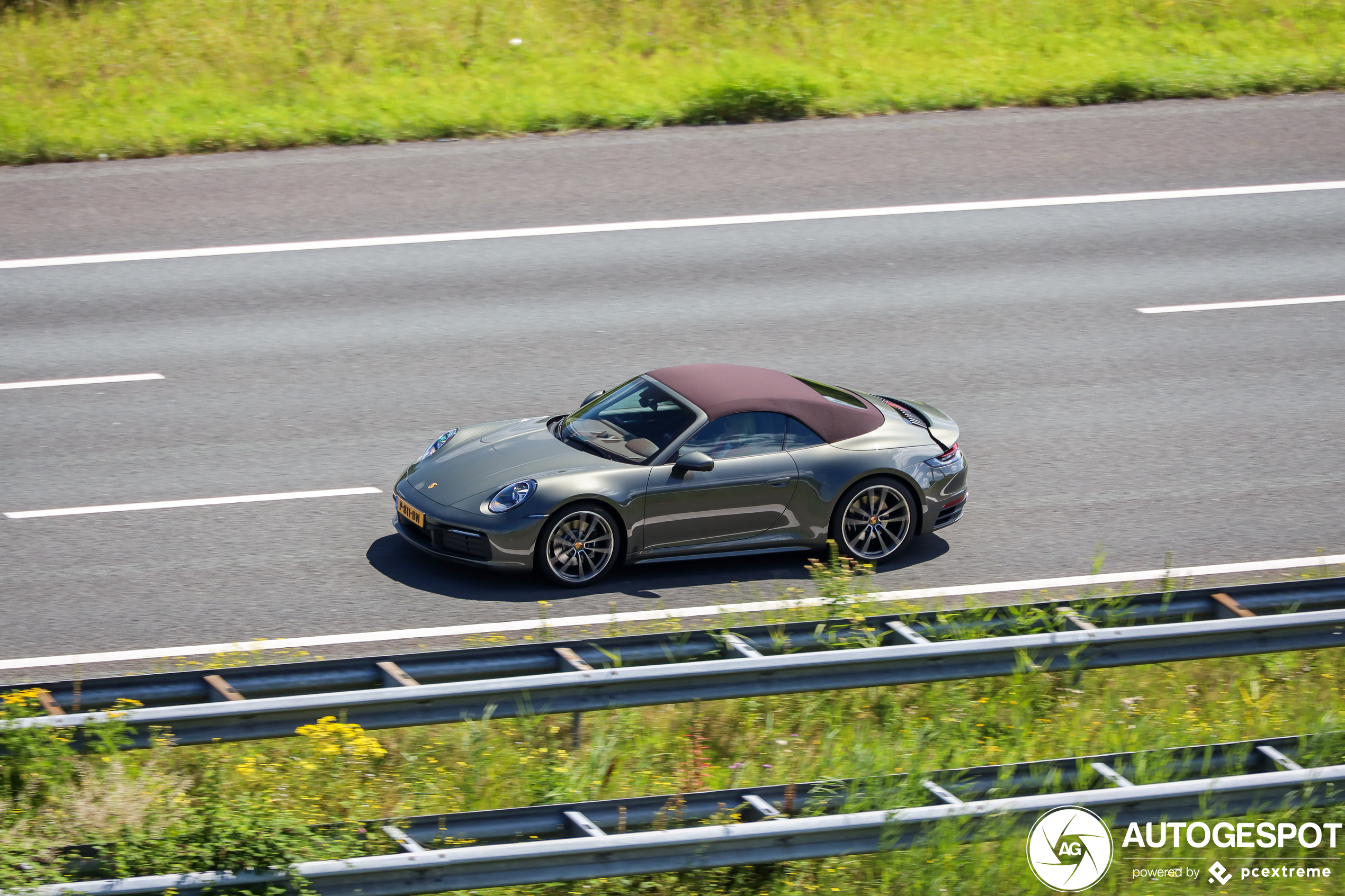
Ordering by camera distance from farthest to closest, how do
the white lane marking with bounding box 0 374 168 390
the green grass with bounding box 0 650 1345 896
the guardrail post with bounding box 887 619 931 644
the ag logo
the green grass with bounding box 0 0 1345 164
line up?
1. the green grass with bounding box 0 0 1345 164
2. the white lane marking with bounding box 0 374 168 390
3. the guardrail post with bounding box 887 619 931 644
4. the ag logo
5. the green grass with bounding box 0 650 1345 896

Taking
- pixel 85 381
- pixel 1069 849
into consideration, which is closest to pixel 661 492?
pixel 1069 849

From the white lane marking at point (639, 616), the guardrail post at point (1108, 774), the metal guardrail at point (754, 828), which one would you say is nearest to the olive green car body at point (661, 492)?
the white lane marking at point (639, 616)

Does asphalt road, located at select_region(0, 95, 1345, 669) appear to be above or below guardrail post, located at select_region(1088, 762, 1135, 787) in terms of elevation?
above

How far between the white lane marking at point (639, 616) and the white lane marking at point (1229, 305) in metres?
4.69

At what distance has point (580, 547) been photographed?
935cm

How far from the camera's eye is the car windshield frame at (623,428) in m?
9.59

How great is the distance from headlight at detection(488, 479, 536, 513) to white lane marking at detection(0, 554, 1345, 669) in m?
0.74

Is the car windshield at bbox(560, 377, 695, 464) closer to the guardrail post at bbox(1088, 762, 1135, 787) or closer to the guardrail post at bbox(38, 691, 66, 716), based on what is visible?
the guardrail post at bbox(1088, 762, 1135, 787)

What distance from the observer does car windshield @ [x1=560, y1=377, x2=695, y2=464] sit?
9.66 m

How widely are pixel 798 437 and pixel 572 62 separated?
11.0 meters

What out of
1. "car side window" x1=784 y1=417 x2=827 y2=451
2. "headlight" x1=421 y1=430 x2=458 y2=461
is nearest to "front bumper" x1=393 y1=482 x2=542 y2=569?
"headlight" x1=421 y1=430 x2=458 y2=461

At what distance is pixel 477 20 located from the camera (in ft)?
66.1

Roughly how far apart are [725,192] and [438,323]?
4.48 meters

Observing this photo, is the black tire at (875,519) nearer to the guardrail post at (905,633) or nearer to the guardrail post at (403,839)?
the guardrail post at (905,633)
